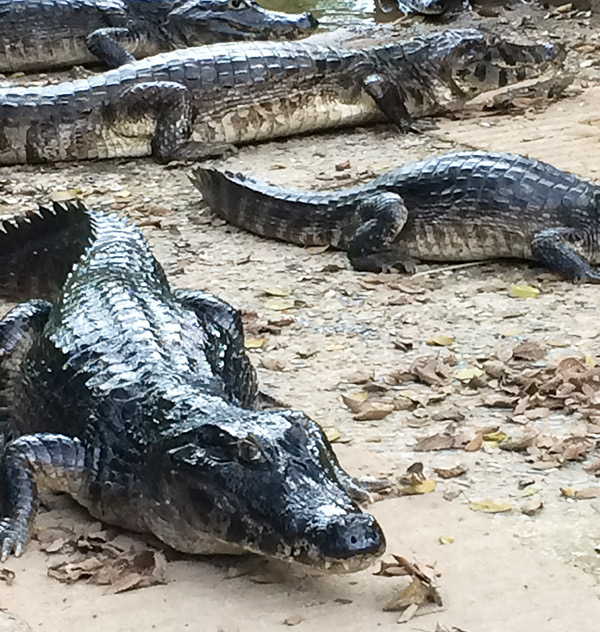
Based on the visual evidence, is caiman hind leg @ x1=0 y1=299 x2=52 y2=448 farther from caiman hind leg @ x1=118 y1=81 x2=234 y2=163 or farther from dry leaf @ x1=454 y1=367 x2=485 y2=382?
caiman hind leg @ x1=118 y1=81 x2=234 y2=163

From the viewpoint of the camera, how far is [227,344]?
4.28 m

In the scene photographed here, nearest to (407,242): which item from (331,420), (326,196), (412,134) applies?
(326,196)

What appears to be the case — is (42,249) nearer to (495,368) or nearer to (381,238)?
(381,238)

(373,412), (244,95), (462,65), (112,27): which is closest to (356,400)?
(373,412)

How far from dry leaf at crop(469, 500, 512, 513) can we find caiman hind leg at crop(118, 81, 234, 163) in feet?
17.8

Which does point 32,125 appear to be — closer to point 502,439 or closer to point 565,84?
point 565,84

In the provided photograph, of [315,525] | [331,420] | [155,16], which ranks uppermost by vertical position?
[155,16]

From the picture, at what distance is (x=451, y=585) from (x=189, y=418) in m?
0.88

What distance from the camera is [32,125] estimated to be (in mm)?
8633

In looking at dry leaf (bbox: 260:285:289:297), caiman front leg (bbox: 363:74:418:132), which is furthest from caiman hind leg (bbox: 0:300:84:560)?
caiman front leg (bbox: 363:74:418:132)

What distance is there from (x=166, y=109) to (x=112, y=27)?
327 centimetres

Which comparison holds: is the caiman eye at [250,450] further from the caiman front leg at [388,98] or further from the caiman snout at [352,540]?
the caiman front leg at [388,98]

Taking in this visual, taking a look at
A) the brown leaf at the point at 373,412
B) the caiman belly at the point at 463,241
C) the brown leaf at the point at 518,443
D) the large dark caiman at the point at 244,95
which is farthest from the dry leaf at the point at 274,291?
the large dark caiman at the point at 244,95

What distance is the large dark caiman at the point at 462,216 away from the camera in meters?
6.04
